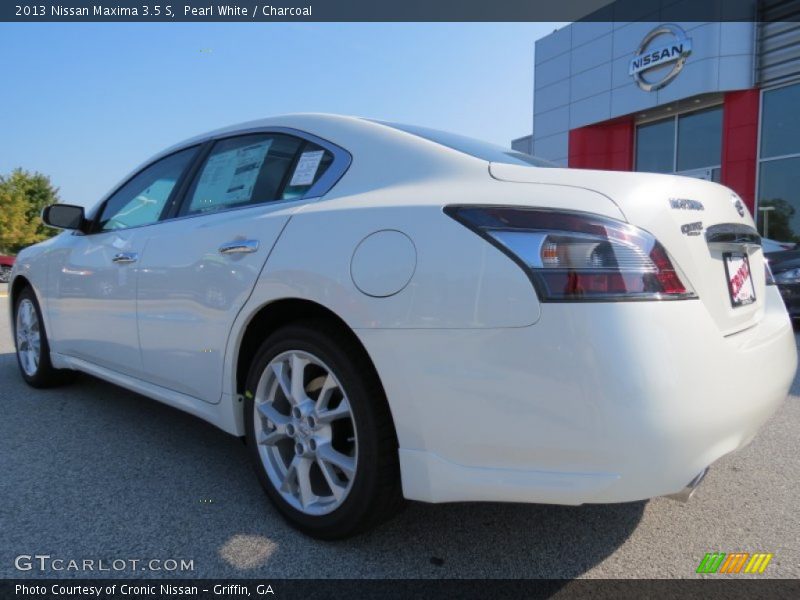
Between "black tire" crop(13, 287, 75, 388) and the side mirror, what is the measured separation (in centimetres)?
→ 75

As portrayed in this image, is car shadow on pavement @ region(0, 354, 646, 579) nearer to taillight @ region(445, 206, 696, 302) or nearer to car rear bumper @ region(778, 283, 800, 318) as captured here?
taillight @ region(445, 206, 696, 302)

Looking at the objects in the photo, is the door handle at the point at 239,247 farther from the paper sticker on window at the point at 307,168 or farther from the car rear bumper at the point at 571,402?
the car rear bumper at the point at 571,402

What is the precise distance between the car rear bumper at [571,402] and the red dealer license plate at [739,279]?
193 mm

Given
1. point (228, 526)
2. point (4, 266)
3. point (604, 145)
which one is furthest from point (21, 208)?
point (228, 526)

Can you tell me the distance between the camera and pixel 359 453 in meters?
1.87

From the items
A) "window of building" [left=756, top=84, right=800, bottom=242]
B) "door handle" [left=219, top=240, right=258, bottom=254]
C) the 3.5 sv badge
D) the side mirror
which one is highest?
"window of building" [left=756, top=84, right=800, bottom=242]

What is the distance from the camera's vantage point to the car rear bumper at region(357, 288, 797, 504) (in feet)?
4.93

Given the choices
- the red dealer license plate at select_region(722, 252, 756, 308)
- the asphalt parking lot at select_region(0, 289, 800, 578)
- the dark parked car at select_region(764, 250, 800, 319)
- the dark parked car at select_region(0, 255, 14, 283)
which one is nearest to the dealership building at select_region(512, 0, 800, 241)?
the dark parked car at select_region(764, 250, 800, 319)

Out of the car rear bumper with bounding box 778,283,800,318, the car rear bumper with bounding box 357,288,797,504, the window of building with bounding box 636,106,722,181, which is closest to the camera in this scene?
the car rear bumper with bounding box 357,288,797,504

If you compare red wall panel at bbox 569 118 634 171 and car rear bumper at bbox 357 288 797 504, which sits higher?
red wall panel at bbox 569 118 634 171

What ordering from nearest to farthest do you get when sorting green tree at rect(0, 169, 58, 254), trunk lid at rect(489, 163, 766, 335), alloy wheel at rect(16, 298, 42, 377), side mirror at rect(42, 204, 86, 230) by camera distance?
trunk lid at rect(489, 163, 766, 335)
side mirror at rect(42, 204, 86, 230)
alloy wheel at rect(16, 298, 42, 377)
green tree at rect(0, 169, 58, 254)

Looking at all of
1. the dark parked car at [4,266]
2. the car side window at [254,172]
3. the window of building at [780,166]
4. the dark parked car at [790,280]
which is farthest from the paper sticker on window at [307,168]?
the dark parked car at [4,266]

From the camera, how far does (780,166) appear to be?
14219 mm

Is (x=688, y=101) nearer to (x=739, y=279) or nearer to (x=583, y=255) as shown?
(x=739, y=279)
